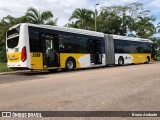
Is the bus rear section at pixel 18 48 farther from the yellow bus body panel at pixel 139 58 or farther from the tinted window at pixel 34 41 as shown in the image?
the yellow bus body panel at pixel 139 58

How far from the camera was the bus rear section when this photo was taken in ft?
57.7

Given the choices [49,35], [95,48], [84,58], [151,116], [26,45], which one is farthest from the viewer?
[95,48]

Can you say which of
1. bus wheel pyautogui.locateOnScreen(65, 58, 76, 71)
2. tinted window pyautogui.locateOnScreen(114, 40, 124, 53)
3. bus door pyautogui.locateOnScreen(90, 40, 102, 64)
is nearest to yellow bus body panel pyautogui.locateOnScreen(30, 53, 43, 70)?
bus wheel pyautogui.locateOnScreen(65, 58, 76, 71)

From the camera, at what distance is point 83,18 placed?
156 ft

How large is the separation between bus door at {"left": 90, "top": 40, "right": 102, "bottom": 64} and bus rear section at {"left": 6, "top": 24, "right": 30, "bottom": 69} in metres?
7.68

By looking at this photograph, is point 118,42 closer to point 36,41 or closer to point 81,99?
point 36,41

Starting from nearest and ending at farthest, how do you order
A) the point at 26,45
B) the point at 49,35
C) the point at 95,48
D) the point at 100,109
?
the point at 100,109 < the point at 26,45 < the point at 49,35 < the point at 95,48

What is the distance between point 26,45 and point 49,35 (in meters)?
2.35

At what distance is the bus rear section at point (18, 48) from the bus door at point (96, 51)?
7677mm

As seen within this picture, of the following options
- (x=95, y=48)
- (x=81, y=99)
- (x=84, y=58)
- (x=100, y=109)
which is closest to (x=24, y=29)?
(x=84, y=58)

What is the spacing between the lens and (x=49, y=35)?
63.8 feet

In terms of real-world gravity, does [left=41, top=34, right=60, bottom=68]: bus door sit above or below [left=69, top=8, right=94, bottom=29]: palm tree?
below

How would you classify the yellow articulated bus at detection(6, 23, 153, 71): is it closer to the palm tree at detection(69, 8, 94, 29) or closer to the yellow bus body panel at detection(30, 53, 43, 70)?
the yellow bus body panel at detection(30, 53, 43, 70)

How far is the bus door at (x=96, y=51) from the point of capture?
24.4 metres
